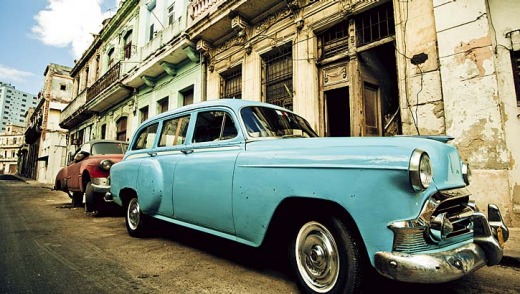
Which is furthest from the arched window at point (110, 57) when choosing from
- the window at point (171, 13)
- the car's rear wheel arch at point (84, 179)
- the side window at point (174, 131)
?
the side window at point (174, 131)

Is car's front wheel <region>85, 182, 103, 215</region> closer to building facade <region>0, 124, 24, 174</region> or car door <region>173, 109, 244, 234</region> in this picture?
car door <region>173, 109, 244, 234</region>

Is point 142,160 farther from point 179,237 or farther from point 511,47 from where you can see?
point 511,47

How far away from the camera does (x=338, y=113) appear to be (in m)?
7.59

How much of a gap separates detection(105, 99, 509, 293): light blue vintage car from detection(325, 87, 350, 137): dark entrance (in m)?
4.37

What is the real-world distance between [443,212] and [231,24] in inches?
327

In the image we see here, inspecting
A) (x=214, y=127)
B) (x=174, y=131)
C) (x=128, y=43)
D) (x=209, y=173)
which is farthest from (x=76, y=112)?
(x=209, y=173)

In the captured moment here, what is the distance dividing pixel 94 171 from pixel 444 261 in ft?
20.8

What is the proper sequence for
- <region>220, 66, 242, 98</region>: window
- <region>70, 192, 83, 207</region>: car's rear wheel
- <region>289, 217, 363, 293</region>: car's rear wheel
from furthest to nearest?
1. <region>220, 66, 242, 98</region>: window
2. <region>70, 192, 83, 207</region>: car's rear wheel
3. <region>289, 217, 363, 293</region>: car's rear wheel

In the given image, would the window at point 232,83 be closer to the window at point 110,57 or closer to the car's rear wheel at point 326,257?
the car's rear wheel at point 326,257

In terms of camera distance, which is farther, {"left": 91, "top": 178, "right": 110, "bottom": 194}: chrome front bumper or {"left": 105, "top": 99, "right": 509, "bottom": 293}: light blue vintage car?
{"left": 91, "top": 178, "right": 110, "bottom": 194}: chrome front bumper

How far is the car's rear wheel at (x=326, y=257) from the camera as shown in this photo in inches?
67.2

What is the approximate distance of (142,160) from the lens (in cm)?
371

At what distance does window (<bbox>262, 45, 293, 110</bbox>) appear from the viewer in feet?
24.7

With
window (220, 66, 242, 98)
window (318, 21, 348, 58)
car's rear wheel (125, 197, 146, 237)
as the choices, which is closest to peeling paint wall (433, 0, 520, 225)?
window (318, 21, 348, 58)
